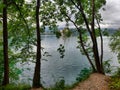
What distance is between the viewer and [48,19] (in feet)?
66.2

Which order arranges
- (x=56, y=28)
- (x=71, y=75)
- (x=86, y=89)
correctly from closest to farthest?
1. (x=86, y=89)
2. (x=56, y=28)
3. (x=71, y=75)

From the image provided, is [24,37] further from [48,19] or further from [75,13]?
[75,13]

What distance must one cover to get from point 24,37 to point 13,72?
734 cm

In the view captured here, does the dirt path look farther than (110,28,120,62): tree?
No

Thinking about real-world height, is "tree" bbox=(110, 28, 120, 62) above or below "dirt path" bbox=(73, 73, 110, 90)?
above

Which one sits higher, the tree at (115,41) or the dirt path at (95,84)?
the tree at (115,41)

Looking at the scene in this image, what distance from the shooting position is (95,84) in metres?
15.3

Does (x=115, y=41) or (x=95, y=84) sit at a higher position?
(x=115, y=41)

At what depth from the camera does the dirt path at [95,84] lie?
1491cm

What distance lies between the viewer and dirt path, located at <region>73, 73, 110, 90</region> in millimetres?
14911

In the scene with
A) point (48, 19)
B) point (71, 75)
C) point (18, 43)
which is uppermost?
point (48, 19)

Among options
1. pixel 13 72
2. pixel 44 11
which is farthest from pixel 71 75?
pixel 44 11

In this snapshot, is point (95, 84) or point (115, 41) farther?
point (115, 41)

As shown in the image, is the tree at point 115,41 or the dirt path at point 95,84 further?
the tree at point 115,41
